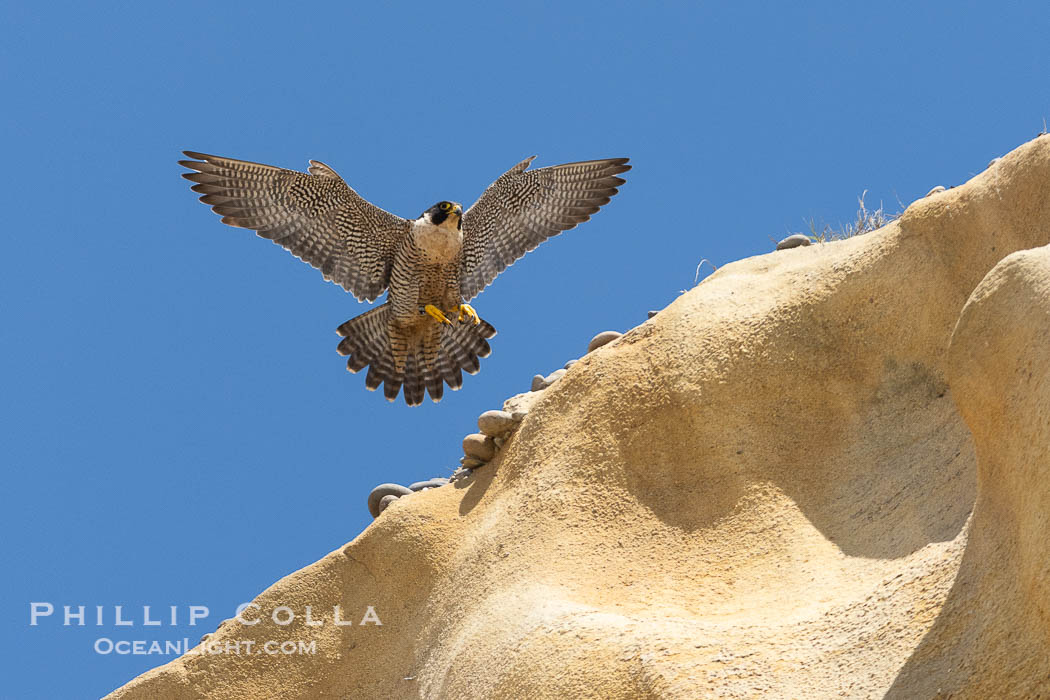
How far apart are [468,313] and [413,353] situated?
2.00 ft

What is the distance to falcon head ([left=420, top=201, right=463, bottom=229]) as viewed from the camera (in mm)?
9758

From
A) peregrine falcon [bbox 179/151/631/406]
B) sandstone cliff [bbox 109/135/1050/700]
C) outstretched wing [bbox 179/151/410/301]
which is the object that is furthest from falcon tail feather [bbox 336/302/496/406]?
sandstone cliff [bbox 109/135/1050/700]

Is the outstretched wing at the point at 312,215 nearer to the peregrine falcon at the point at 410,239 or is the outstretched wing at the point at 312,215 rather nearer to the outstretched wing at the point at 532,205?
the peregrine falcon at the point at 410,239

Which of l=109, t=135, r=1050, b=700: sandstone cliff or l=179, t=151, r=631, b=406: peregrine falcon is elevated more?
l=179, t=151, r=631, b=406: peregrine falcon

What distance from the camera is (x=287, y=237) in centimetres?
959

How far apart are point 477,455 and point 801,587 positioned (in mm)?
2449

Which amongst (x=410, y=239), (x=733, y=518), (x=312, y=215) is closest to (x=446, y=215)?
(x=410, y=239)

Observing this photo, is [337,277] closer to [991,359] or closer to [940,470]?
[940,470]

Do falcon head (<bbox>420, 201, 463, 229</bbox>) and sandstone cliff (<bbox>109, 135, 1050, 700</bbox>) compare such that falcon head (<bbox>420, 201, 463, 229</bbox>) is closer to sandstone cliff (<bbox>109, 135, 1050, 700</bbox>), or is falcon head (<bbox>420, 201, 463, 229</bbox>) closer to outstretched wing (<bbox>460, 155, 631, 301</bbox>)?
outstretched wing (<bbox>460, 155, 631, 301</bbox>)

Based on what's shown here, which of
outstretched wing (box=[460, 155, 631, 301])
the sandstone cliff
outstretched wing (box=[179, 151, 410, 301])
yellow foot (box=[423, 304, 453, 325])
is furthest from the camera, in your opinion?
yellow foot (box=[423, 304, 453, 325])

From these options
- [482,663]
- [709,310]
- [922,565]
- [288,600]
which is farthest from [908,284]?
[288,600]

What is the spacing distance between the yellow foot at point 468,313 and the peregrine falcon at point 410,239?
12 millimetres

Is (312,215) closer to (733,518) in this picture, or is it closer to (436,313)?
(436,313)

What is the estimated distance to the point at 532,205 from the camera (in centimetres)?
1007
